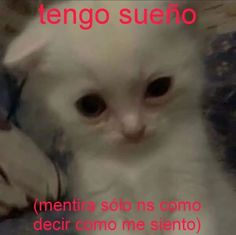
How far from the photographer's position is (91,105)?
676mm

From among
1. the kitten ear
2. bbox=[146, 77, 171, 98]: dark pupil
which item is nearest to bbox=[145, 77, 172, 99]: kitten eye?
bbox=[146, 77, 171, 98]: dark pupil

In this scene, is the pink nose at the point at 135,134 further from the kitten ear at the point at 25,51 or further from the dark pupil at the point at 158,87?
the kitten ear at the point at 25,51

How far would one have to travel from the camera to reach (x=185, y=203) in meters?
0.75

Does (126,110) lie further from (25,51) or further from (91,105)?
(25,51)

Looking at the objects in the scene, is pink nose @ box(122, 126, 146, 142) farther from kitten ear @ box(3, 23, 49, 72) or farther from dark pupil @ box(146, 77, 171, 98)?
kitten ear @ box(3, 23, 49, 72)

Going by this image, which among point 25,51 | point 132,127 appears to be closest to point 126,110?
point 132,127

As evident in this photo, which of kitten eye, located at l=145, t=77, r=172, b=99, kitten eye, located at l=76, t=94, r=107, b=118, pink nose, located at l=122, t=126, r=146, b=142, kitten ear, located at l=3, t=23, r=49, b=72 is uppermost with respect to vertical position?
kitten ear, located at l=3, t=23, r=49, b=72

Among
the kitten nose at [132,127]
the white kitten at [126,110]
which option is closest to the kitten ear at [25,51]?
the white kitten at [126,110]

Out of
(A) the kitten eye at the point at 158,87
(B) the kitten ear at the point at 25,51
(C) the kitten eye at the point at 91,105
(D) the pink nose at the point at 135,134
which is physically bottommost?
(D) the pink nose at the point at 135,134

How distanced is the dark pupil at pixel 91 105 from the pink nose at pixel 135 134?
45 mm

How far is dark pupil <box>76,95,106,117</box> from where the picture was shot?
26.4 inches

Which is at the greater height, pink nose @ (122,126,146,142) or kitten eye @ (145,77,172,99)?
kitten eye @ (145,77,172,99)

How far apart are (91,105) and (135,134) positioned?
0.24 feet

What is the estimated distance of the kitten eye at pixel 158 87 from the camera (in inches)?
26.4
